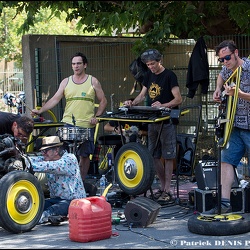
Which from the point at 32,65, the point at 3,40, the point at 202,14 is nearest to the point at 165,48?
the point at 202,14

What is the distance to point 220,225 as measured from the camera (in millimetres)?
6680

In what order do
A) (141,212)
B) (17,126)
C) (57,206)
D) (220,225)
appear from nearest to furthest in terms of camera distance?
(220,225) < (141,212) < (57,206) < (17,126)

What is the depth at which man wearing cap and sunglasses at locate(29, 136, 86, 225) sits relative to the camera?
7.54m

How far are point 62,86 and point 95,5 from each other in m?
2.61

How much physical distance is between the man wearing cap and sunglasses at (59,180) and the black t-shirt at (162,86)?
1657mm

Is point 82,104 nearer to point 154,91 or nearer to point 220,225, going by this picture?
point 154,91

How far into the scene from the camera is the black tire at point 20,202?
6.89m

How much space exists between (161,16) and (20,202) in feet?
18.7

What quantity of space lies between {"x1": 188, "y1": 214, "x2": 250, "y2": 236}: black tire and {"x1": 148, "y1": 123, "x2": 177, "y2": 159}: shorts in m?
1.85

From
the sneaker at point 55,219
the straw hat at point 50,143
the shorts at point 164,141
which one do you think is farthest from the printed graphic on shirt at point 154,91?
the sneaker at point 55,219

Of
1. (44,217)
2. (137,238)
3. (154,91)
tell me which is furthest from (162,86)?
(137,238)

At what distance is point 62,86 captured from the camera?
984cm

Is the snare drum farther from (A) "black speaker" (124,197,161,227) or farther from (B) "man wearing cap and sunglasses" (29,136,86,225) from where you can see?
(A) "black speaker" (124,197,161,227)

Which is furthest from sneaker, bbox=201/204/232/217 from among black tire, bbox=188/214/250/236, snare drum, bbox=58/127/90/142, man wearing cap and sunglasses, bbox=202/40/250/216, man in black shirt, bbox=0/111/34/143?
snare drum, bbox=58/127/90/142
